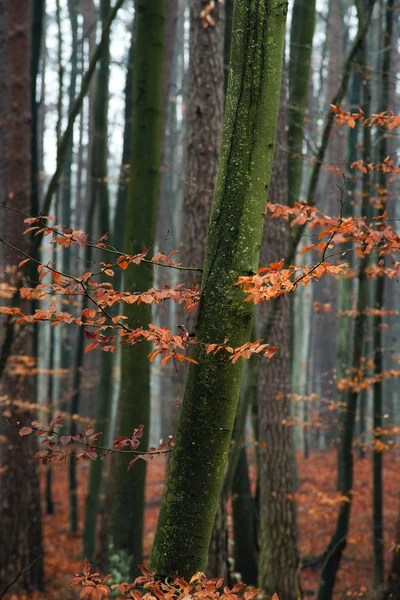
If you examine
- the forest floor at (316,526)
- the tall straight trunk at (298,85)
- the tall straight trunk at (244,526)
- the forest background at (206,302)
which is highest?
the tall straight trunk at (298,85)

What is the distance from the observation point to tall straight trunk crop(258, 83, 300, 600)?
23.3 ft

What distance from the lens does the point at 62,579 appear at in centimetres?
948

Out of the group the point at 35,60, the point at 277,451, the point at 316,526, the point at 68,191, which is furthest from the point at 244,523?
the point at 68,191

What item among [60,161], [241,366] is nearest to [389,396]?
[60,161]

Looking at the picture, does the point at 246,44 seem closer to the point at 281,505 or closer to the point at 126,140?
the point at 281,505

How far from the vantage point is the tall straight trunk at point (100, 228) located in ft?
33.3

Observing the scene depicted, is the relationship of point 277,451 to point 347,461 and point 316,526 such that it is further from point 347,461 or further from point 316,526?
point 316,526

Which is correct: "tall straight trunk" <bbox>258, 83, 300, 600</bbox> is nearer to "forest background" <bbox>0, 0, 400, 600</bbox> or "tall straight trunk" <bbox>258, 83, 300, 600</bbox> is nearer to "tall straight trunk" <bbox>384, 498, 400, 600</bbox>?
"forest background" <bbox>0, 0, 400, 600</bbox>

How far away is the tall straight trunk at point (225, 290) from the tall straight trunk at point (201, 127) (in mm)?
3472

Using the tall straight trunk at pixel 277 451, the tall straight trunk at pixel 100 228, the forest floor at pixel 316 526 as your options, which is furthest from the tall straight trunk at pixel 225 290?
the tall straight trunk at pixel 100 228

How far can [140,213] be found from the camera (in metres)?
6.18

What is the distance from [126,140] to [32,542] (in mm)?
7591

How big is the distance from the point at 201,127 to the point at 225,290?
408cm

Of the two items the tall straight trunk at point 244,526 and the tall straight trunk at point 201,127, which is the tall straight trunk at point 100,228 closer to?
the tall straight trunk at point 244,526
